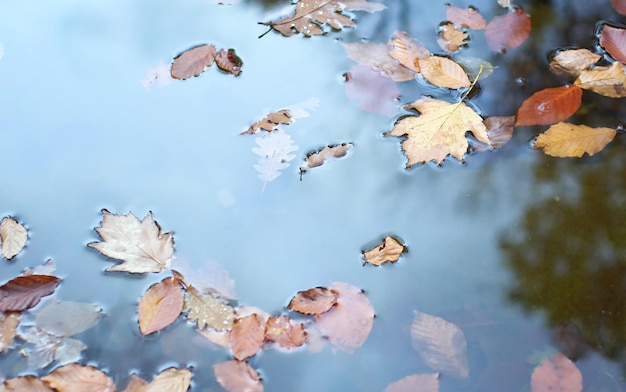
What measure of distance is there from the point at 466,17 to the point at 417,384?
1437 mm

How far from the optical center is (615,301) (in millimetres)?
1556

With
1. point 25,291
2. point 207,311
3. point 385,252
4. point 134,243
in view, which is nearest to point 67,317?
point 25,291

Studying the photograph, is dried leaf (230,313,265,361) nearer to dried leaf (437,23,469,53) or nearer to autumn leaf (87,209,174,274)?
autumn leaf (87,209,174,274)

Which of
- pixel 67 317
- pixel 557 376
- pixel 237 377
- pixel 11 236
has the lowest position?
pixel 557 376

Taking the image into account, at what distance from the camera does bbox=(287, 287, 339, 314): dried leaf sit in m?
1.54

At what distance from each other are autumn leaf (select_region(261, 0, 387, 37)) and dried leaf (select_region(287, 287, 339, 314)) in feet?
3.51

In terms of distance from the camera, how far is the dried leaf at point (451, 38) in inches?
84.0

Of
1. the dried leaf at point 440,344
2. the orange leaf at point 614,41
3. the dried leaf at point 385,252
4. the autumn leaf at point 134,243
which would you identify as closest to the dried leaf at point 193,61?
the autumn leaf at point 134,243

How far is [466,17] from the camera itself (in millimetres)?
2225

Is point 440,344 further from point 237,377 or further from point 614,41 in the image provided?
point 614,41

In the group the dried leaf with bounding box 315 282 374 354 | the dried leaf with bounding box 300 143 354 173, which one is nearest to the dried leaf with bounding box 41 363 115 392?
the dried leaf with bounding box 315 282 374 354


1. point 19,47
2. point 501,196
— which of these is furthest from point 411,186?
point 19,47

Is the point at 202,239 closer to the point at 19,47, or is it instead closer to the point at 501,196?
the point at 501,196

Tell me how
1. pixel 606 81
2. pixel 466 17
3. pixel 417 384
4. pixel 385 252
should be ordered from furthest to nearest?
1. pixel 466 17
2. pixel 606 81
3. pixel 385 252
4. pixel 417 384
